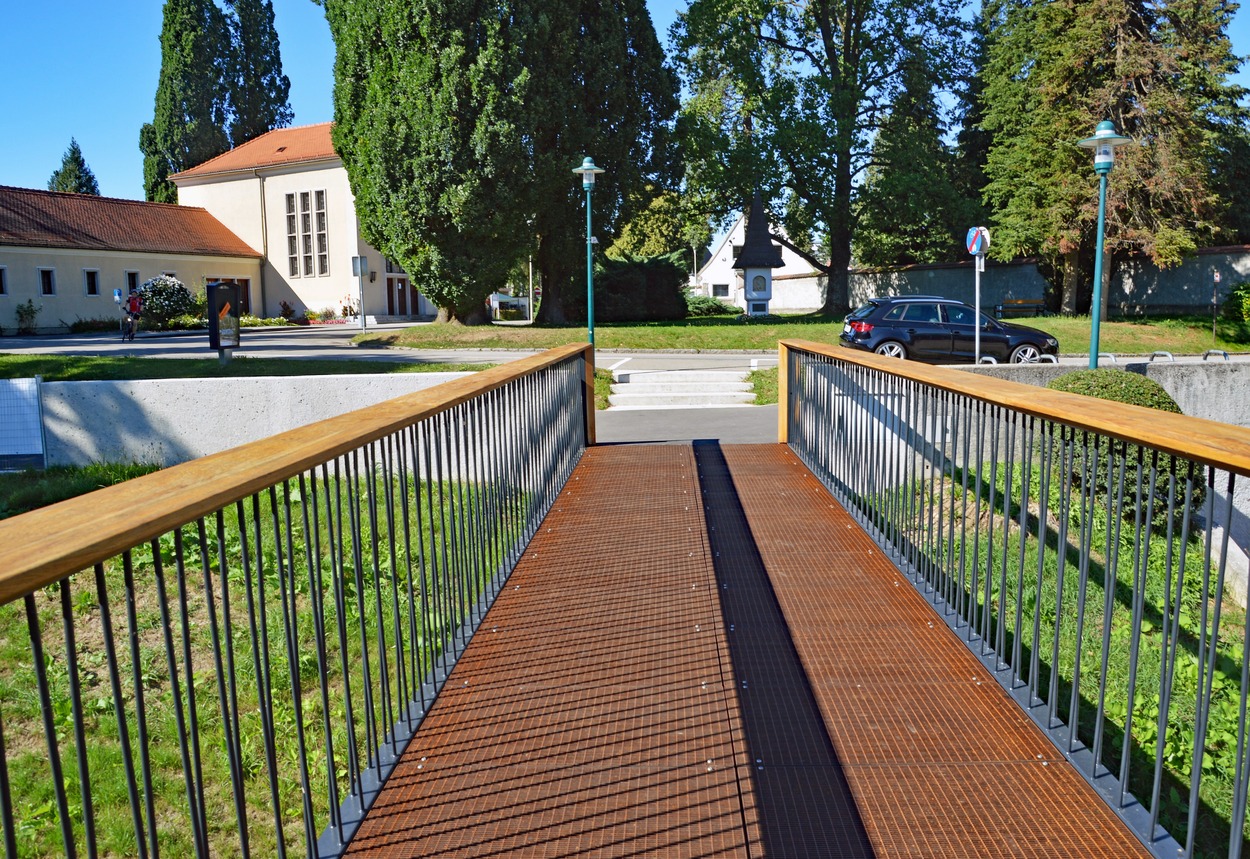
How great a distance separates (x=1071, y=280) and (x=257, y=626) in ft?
126

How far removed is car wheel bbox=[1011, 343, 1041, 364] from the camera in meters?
20.5

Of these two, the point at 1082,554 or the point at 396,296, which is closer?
the point at 1082,554

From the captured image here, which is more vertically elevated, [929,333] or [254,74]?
[254,74]

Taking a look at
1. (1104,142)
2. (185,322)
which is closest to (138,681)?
(1104,142)

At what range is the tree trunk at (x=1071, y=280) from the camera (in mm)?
36562

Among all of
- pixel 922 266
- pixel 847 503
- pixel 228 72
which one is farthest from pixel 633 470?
pixel 228 72

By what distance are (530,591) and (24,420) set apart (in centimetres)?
903

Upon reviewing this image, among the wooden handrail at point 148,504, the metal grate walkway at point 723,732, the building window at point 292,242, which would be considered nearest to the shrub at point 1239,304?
the metal grate walkway at point 723,732

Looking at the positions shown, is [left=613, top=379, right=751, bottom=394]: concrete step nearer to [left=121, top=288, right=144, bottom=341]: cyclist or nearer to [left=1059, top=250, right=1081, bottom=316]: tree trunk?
[left=121, top=288, right=144, bottom=341]: cyclist

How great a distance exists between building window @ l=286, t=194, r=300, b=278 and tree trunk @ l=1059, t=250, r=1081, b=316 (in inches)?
1316

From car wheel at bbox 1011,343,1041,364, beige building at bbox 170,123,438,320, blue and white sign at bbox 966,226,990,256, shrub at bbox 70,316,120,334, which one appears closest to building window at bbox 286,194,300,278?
beige building at bbox 170,123,438,320

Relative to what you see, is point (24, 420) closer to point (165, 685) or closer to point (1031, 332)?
point (165, 685)

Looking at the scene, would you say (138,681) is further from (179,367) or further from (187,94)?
(187,94)

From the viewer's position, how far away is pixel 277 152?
50.9 metres
